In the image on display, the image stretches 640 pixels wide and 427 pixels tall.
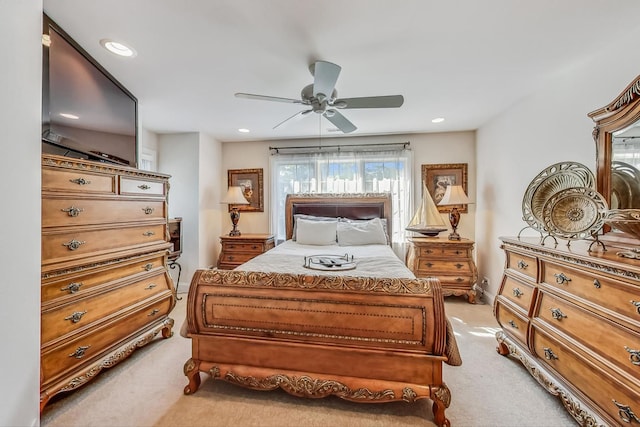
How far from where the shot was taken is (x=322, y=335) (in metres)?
1.58

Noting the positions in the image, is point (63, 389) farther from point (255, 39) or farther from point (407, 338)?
point (255, 39)

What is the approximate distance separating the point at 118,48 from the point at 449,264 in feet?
13.6

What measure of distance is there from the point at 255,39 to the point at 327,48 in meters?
0.52

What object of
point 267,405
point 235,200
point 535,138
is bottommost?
point 267,405

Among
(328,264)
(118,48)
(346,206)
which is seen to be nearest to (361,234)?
(346,206)

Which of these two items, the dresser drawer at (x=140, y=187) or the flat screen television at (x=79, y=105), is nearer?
the flat screen television at (x=79, y=105)

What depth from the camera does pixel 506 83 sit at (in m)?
2.46

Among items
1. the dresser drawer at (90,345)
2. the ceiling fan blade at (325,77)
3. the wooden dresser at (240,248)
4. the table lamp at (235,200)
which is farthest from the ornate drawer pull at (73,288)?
the table lamp at (235,200)

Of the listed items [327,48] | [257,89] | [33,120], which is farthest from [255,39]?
[33,120]

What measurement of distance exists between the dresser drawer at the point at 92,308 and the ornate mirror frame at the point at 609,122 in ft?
11.9

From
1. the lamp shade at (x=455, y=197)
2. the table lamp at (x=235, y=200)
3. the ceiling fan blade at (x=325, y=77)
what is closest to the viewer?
the ceiling fan blade at (x=325, y=77)

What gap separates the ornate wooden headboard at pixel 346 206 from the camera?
13.3 ft

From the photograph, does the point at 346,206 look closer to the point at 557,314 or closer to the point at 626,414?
the point at 557,314

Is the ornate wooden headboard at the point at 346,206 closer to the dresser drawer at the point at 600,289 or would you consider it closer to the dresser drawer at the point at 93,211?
the dresser drawer at the point at 93,211
